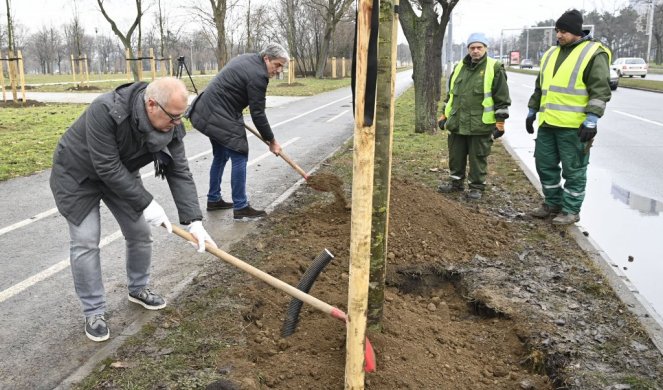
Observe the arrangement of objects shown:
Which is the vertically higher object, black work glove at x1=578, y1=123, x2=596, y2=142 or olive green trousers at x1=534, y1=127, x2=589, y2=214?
black work glove at x1=578, y1=123, x2=596, y2=142

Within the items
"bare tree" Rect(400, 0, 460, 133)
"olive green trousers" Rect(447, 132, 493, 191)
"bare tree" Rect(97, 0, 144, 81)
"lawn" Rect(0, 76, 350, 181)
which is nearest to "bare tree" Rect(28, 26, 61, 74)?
"bare tree" Rect(97, 0, 144, 81)

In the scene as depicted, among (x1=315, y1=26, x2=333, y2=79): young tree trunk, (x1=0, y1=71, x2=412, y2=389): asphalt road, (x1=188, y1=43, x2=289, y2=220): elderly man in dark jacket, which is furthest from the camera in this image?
(x1=315, y1=26, x2=333, y2=79): young tree trunk

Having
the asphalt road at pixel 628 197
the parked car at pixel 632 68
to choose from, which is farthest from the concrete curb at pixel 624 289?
the parked car at pixel 632 68

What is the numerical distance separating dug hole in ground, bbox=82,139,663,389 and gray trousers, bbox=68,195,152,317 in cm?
43

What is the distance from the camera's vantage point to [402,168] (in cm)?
843

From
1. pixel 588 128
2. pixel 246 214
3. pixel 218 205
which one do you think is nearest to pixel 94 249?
pixel 246 214

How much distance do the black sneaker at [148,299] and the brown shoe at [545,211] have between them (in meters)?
4.07

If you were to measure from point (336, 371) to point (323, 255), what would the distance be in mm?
678

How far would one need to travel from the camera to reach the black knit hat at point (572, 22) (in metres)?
5.32

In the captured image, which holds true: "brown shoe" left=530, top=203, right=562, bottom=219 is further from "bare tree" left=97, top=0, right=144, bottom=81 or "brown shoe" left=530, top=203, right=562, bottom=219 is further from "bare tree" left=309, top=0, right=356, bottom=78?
"bare tree" left=309, top=0, right=356, bottom=78

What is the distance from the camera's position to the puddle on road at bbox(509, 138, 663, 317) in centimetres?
471

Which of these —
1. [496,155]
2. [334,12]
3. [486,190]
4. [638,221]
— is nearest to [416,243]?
[486,190]

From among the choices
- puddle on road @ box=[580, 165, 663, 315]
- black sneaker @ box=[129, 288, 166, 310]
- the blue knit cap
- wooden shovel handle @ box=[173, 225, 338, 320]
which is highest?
the blue knit cap

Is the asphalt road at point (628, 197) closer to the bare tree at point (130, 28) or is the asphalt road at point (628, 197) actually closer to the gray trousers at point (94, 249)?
the gray trousers at point (94, 249)
